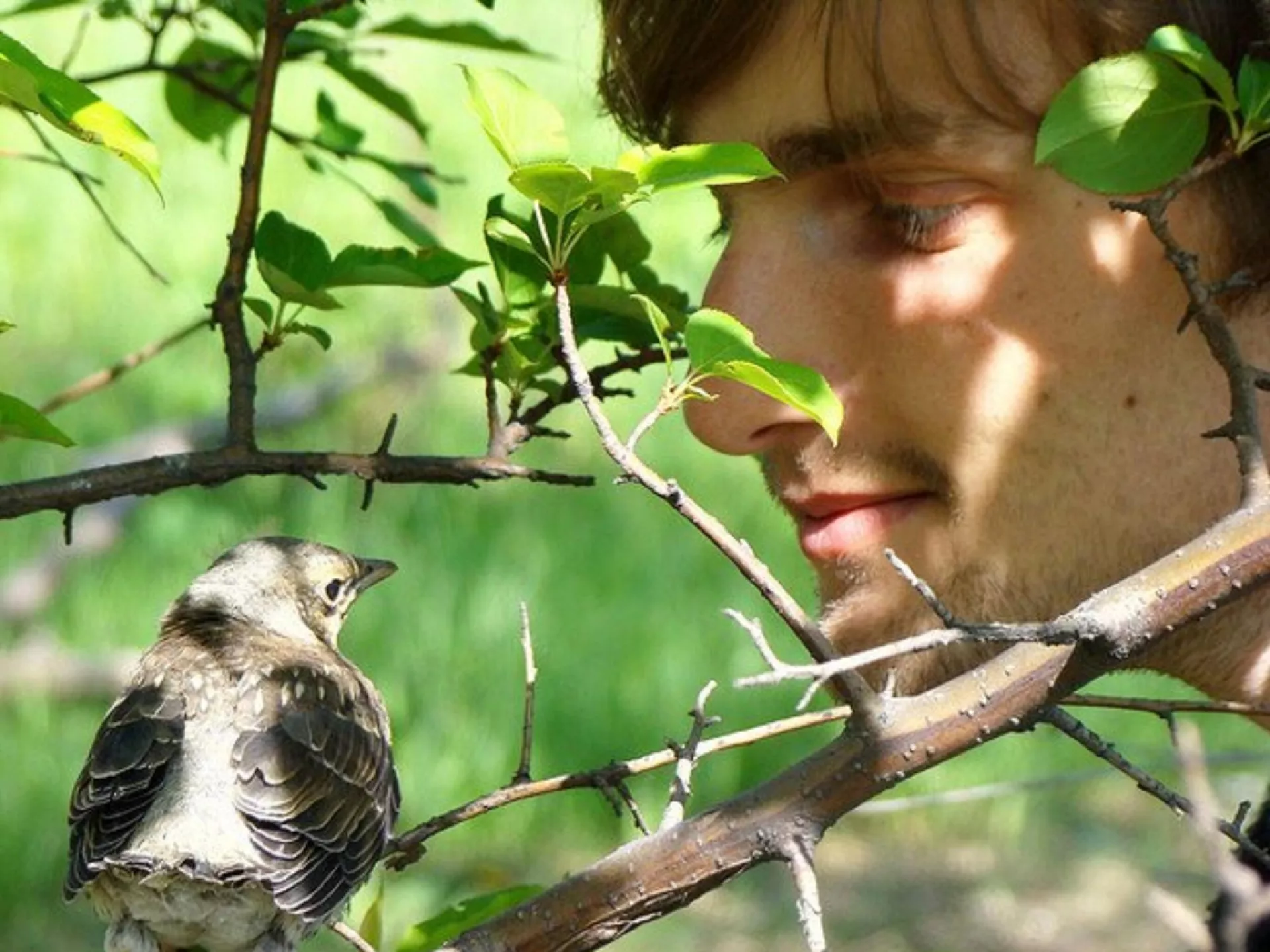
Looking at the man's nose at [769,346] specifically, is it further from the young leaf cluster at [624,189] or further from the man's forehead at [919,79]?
the young leaf cluster at [624,189]

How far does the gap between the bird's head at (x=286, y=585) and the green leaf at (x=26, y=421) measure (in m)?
0.61

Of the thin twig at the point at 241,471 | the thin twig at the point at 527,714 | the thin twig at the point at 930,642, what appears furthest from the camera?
the thin twig at the point at 241,471

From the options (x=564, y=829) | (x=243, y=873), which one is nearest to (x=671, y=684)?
(x=564, y=829)

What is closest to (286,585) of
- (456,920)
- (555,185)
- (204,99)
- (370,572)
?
(370,572)

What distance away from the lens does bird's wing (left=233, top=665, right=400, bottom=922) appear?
2.08 m

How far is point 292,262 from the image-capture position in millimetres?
2072

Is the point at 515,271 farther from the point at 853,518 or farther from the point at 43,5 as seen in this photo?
the point at 43,5

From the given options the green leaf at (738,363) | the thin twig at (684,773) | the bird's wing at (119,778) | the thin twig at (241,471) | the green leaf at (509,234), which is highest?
the green leaf at (509,234)

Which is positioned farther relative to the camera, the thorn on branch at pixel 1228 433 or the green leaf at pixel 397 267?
the green leaf at pixel 397 267

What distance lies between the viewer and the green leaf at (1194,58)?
1645 mm

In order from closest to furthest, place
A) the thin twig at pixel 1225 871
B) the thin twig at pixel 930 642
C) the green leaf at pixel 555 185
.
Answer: the thin twig at pixel 1225 871 → the thin twig at pixel 930 642 → the green leaf at pixel 555 185

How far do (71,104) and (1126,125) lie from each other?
752 millimetres

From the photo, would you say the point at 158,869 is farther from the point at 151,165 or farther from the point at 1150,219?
the point at 1150,219

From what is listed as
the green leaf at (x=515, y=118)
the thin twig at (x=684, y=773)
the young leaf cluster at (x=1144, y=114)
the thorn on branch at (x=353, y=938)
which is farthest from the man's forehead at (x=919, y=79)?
the thorn on branch at (x=353, y=938)
